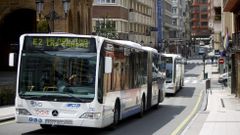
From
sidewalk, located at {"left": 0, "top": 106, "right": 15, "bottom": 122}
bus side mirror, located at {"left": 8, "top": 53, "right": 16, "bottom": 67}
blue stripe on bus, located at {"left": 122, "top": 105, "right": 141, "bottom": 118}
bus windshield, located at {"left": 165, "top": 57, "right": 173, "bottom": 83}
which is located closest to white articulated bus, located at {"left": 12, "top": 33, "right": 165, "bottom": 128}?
bus side mirror, located at {"left": 8, "top": 53, "right": 16, "bottom": 67}

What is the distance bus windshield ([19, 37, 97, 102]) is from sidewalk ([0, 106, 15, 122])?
535cm

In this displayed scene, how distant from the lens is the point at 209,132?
1748 centimetres

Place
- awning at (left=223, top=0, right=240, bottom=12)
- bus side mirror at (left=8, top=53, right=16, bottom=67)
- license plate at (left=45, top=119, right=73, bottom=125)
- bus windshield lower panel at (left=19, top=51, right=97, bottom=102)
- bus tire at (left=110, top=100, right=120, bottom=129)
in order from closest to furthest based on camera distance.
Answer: license plate at (left=45, top=119, right=73, bottom=125), bus windshield lower panel at (left=19, top=51, right=97, bottom=102), bus side mirror at (left=8, top=53, right=16, bottom=67), bus tire at (left=110, top=100, right=120, bottom=129), awning at (left=223, top=0, right=240, bottom=12)

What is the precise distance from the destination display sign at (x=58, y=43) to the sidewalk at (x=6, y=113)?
5.44 m

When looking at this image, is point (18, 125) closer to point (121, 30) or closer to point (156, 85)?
point (156, 85)

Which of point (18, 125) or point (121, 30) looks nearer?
point (18, 125)

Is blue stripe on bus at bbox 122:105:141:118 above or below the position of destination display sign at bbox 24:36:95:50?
below

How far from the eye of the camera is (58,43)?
1670 cm

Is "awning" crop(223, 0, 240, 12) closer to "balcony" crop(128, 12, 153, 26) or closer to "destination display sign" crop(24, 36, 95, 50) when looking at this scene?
"destination display sign" crop(24, 36, 95, 50)

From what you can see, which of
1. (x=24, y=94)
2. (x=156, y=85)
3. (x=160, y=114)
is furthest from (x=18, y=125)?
(x=156, y=85)

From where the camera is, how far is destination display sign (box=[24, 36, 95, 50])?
16.6 meters

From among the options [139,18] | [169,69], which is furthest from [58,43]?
[139,18]

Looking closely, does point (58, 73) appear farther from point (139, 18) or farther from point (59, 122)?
point (139, 18)

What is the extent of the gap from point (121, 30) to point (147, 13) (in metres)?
26.3
